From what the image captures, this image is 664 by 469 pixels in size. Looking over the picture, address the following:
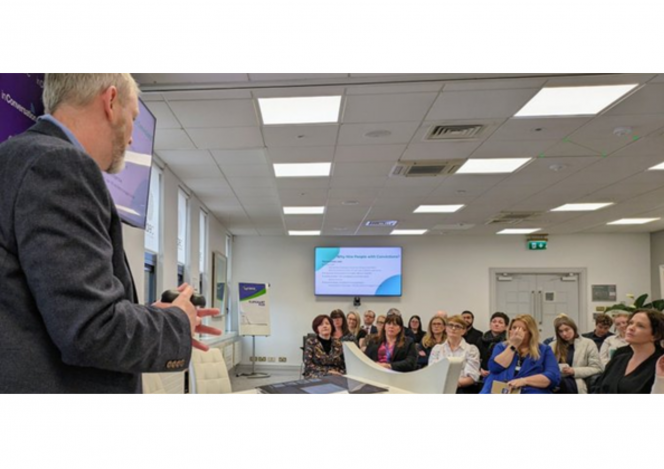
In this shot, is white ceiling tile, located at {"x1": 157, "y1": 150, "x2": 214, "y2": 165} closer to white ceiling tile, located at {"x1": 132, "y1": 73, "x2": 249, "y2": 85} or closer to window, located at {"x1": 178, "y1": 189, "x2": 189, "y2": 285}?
window, located at {"x1": 178, "y1": 189, "x2": 189, "y2": 285}

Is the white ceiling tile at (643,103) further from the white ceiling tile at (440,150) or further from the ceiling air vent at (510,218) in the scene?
the ceiling air vent at (510,218)

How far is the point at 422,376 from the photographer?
109 inches

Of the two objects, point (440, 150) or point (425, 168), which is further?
point (425, 168)

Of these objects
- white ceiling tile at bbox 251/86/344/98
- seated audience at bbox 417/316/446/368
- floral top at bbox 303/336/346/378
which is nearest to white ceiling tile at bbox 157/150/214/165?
white ceiling tile at bbox 251/86/344/98

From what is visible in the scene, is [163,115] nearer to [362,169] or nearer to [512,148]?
[362,169]

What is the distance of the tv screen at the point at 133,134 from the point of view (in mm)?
1418

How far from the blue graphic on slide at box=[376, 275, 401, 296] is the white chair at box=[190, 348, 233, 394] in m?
7.73

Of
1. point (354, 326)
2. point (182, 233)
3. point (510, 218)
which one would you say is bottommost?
point (354, 326)

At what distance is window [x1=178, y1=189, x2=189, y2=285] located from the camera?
7398 millimetres

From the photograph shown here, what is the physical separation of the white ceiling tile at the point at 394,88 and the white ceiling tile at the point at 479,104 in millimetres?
157

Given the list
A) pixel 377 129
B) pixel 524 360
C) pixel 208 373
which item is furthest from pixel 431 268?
pixel 208 373

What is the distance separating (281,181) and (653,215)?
7154mm

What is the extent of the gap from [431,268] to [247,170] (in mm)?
6741

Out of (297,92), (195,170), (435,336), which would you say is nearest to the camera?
(297,92)
